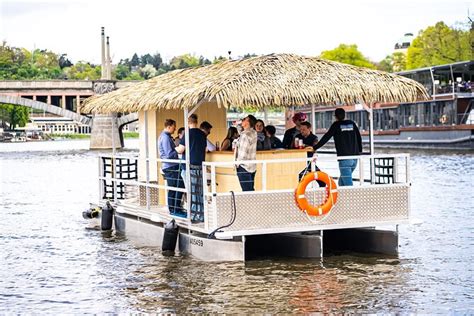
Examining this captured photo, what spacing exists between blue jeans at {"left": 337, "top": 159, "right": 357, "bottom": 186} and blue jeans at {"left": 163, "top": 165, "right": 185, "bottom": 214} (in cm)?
326

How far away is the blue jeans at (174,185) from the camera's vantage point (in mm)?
20391

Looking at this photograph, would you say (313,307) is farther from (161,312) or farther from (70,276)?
(70,276)

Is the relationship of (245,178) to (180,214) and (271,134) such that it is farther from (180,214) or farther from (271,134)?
(271,134)

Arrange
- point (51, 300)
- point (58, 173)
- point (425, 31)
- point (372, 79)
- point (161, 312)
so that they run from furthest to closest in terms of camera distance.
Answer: point (425, 31), point (58, 173), point (372, 79), point (51, 300), point (161, 312)

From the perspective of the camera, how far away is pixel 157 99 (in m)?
19.8

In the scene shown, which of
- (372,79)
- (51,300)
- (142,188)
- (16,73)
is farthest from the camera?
(16,73)

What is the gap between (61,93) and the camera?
104 m

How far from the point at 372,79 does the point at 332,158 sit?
1.88 meters

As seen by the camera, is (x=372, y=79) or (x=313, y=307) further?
(x=372, y=79)

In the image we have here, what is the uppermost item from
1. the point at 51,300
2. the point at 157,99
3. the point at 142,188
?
the point at 157,99

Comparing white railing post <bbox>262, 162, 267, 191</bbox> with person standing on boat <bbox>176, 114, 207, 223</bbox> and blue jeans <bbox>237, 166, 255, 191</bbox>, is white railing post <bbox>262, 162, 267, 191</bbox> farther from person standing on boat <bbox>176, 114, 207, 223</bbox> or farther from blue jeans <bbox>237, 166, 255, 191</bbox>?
person standing on boat <bbox>176, 114, 207, 223</bbox>

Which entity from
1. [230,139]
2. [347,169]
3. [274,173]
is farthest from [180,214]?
[347,169]

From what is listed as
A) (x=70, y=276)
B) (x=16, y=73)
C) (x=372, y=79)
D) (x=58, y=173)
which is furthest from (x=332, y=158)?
(x=16, y=73)

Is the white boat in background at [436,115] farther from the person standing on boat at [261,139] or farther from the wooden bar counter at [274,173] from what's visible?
the wooden bar counter at [274,173]
